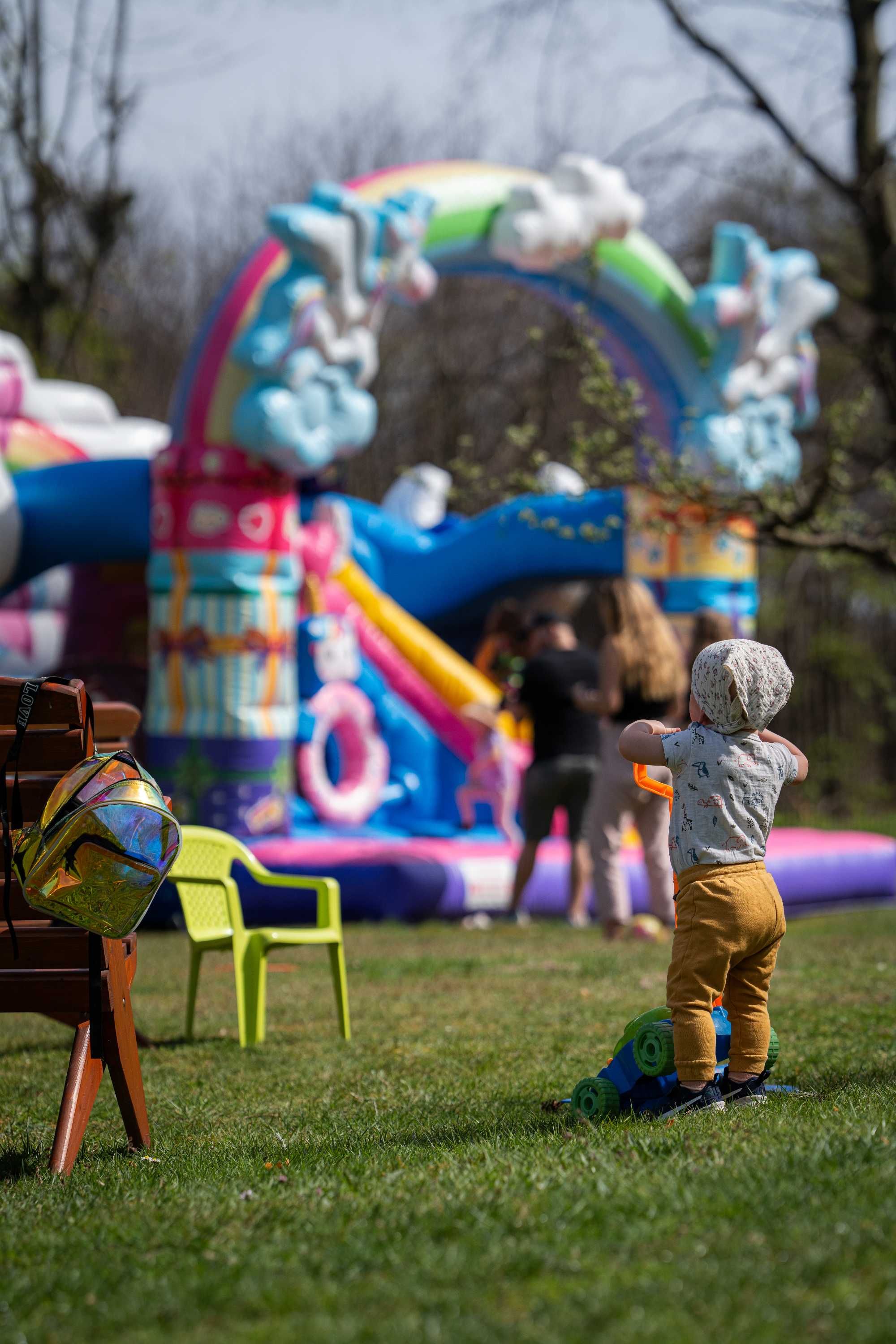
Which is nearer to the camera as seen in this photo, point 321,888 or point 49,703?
point 49,703

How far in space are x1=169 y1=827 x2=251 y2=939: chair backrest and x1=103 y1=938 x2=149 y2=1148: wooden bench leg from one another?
5.71ft

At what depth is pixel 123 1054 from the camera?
Answer: 397 cm

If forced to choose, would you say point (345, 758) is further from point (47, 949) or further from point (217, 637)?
point (47, 949)

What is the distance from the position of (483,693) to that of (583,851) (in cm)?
285

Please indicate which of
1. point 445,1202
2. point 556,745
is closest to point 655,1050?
point 445,1202

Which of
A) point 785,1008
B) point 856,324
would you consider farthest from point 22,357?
point 856,324

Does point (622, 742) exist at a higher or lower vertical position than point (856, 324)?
lower

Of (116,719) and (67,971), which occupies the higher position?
(116,719)

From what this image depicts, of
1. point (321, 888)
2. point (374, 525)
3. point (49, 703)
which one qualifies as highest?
point (374, 525)

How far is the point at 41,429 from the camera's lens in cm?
1222

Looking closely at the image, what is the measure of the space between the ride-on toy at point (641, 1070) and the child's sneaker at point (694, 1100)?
48mm

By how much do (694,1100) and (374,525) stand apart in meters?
10.5

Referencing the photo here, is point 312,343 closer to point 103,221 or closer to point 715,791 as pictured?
point 715,791

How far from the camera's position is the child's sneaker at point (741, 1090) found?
406 centimetres
